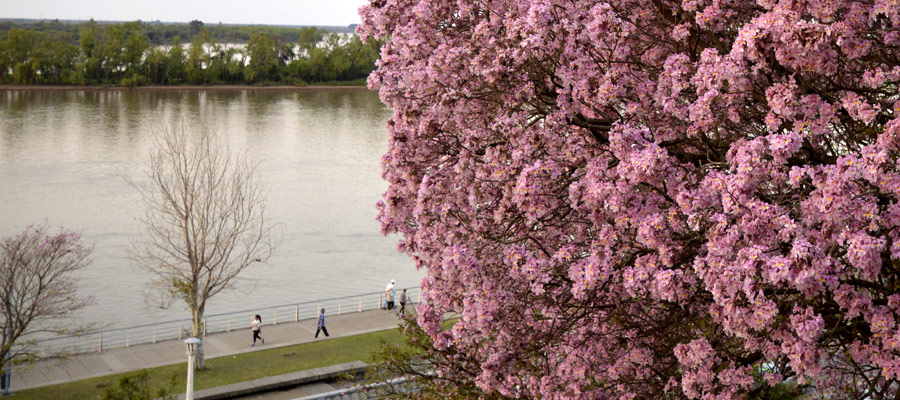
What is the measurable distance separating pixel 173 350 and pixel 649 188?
22386 mm

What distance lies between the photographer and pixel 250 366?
81.9 feet

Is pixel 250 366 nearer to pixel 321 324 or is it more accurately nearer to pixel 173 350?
pixel 321 324

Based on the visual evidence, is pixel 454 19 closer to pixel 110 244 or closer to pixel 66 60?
pixel 110 244

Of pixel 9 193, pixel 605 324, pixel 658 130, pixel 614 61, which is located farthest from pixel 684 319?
pixel 9 193

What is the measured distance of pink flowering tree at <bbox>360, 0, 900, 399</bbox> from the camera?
6781 mm

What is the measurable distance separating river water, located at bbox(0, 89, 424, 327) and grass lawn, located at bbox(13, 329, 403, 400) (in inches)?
370

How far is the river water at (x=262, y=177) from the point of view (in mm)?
39000

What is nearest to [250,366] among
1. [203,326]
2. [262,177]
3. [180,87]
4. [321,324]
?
[321,324]

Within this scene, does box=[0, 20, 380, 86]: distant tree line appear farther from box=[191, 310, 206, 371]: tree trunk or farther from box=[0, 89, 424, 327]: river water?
box=[191, 310, 206, 371]: tree trunk

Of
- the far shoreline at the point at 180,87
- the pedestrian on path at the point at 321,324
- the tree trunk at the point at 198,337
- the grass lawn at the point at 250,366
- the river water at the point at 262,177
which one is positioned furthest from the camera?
the far shoreline at the point at 180,87

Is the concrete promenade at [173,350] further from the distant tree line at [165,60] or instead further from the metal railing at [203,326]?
the distant tree line at [165,60]

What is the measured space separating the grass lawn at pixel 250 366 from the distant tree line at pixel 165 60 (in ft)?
270

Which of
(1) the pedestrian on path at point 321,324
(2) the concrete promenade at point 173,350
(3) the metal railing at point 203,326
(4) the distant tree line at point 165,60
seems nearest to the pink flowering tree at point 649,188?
(2) the concrete promenade at point 173,350

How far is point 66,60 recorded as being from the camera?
371ft
